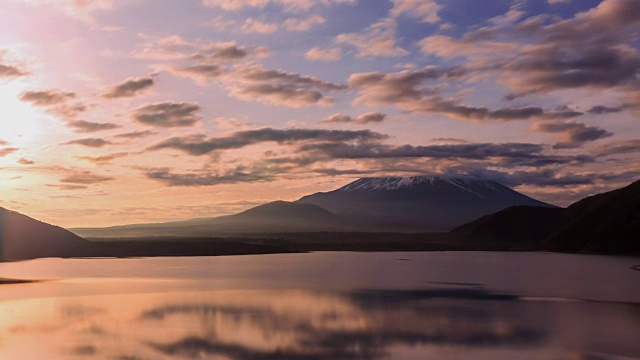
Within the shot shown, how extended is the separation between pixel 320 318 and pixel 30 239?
84807 mm

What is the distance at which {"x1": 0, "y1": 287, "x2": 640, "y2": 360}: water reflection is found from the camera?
23828 mm

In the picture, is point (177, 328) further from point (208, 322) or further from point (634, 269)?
point (634, 269)

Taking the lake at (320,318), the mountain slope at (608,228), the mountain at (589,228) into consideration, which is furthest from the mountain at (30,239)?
the mountain slope at (608,228)

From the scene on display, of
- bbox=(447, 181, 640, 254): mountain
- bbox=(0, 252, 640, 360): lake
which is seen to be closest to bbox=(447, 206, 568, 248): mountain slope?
bbox=(447, 181, 640, 254): mountain

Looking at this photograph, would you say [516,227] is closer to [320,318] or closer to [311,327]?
[320,318]

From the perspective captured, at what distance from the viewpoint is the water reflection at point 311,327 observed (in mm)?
23828

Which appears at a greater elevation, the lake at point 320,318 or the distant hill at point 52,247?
the distant hill at point 52,247

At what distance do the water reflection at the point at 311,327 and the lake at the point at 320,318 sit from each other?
0.06 metres

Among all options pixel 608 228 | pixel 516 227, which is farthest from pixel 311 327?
pixel 516 227

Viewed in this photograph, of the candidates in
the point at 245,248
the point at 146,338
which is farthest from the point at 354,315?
the point at 245,248

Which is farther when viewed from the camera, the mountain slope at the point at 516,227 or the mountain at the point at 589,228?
the mountain slope at the point at 516,227

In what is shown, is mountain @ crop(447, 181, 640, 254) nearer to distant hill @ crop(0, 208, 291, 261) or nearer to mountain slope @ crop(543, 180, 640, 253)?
mountain slope @ crop(543, 180, 640, 253)

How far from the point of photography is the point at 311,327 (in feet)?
94.9

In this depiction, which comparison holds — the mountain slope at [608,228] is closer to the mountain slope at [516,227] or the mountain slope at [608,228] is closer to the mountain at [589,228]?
the mountain at [589,228]
